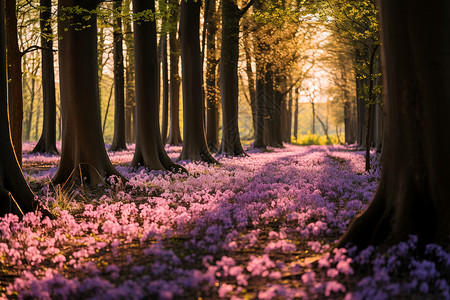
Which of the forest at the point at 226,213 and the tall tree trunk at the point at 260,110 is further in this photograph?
the tall tree trunk at the point at 260,110

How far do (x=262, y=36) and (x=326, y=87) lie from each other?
35.0 metres

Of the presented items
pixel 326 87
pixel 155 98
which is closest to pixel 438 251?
pixel 155 98

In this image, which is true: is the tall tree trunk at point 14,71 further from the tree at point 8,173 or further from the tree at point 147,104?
the tree at point 147,104

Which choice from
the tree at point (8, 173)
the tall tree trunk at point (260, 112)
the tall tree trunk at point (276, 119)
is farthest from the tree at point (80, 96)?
the tall tree trunk at point (276, 119)

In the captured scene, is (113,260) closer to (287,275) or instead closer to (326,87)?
(287,275)

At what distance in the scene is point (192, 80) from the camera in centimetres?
1752

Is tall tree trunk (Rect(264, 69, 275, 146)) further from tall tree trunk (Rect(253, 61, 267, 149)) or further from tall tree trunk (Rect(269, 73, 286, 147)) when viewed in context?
tall tree trunk (Rect(253, 61, 267, 149))

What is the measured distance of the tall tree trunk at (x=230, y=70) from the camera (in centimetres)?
2238

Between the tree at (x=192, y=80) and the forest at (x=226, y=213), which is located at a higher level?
the tree at (x=192, y=80)

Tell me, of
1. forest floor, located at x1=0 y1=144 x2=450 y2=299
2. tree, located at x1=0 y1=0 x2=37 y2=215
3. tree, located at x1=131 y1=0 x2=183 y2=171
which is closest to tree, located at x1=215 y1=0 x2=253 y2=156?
tree, located at x1=131 y1=0 x2=183 y2=171

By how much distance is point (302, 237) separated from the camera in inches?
231

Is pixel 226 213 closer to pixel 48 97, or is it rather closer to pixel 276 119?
pixel 48 97

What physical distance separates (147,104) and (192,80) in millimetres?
3507

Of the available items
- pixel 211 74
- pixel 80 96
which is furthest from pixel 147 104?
pixel 211 74
